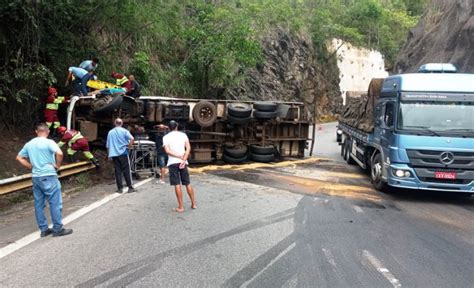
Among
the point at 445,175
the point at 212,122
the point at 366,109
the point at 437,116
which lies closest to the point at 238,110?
the point at 212,122

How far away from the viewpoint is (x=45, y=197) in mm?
6477

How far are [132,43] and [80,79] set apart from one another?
25.2ft

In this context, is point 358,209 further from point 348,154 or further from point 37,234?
point 348,154

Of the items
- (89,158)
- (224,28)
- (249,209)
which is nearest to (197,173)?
(89,158)

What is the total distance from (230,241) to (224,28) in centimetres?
1953

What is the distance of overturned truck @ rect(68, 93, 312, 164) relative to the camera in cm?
1265

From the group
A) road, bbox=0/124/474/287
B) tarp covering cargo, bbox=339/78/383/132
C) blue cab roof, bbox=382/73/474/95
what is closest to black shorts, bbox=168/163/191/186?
road, bbox=0/124/474/287

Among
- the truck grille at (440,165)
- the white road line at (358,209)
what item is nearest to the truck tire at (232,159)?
the truck grille at (440,165)

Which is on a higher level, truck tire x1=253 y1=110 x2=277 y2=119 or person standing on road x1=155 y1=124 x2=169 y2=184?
truck tire x1=253 y1=110 x2=277 y2=119

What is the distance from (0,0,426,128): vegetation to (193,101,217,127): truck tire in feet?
14.2

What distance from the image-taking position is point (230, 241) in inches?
242

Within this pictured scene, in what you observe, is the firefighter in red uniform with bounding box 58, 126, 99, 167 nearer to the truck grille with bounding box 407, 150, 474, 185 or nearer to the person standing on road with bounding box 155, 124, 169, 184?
the person standing on road with bounding box 155, 124, 169, 184

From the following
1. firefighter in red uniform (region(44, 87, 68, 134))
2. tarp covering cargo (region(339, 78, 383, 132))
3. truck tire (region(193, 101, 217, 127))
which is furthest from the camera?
truck tire (region(193, 101, 217, 127))

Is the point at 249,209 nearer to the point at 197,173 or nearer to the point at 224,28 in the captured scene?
the point at 197,173
